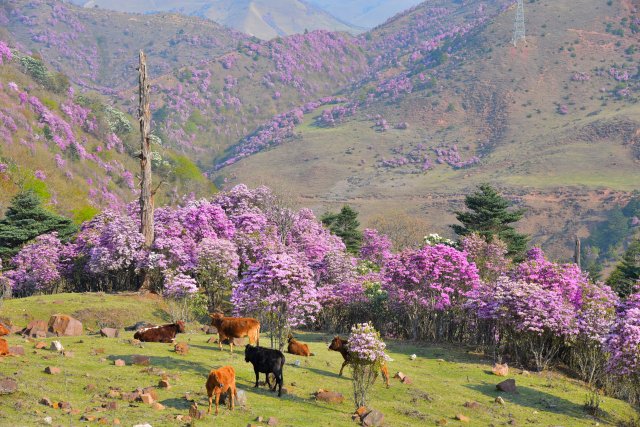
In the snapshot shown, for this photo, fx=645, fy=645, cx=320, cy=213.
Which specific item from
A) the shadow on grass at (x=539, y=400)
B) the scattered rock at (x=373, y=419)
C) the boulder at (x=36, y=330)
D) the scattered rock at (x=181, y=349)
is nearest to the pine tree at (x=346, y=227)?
the shadow on grass at (x=539, y=400)

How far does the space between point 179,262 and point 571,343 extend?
→ 25.6 metres

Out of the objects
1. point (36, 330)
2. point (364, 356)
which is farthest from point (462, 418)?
point (36, 330)

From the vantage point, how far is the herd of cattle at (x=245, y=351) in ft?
57.7

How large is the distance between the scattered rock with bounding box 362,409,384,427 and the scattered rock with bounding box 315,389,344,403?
2.17 meters

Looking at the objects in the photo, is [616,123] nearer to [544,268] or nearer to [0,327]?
[544,268]

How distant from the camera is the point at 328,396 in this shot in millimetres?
20781

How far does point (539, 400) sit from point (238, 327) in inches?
465

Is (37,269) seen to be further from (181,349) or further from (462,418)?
(462,418)

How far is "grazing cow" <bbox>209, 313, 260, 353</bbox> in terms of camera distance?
2398cm

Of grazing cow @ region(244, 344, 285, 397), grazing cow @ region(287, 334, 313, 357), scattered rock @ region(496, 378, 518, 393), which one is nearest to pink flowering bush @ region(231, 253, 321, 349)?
grazing cow @ region(287, 334, 313, 357)

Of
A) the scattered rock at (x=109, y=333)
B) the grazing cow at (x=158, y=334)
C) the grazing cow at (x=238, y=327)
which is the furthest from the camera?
the scattered rock at (x=109, y=333)

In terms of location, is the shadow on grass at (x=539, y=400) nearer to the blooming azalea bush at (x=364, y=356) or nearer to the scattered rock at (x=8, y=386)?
the blooming azalea bush at (x=364, y=356)

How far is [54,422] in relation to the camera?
15.0 metres

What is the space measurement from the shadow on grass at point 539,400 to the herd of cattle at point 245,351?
4.67 m
